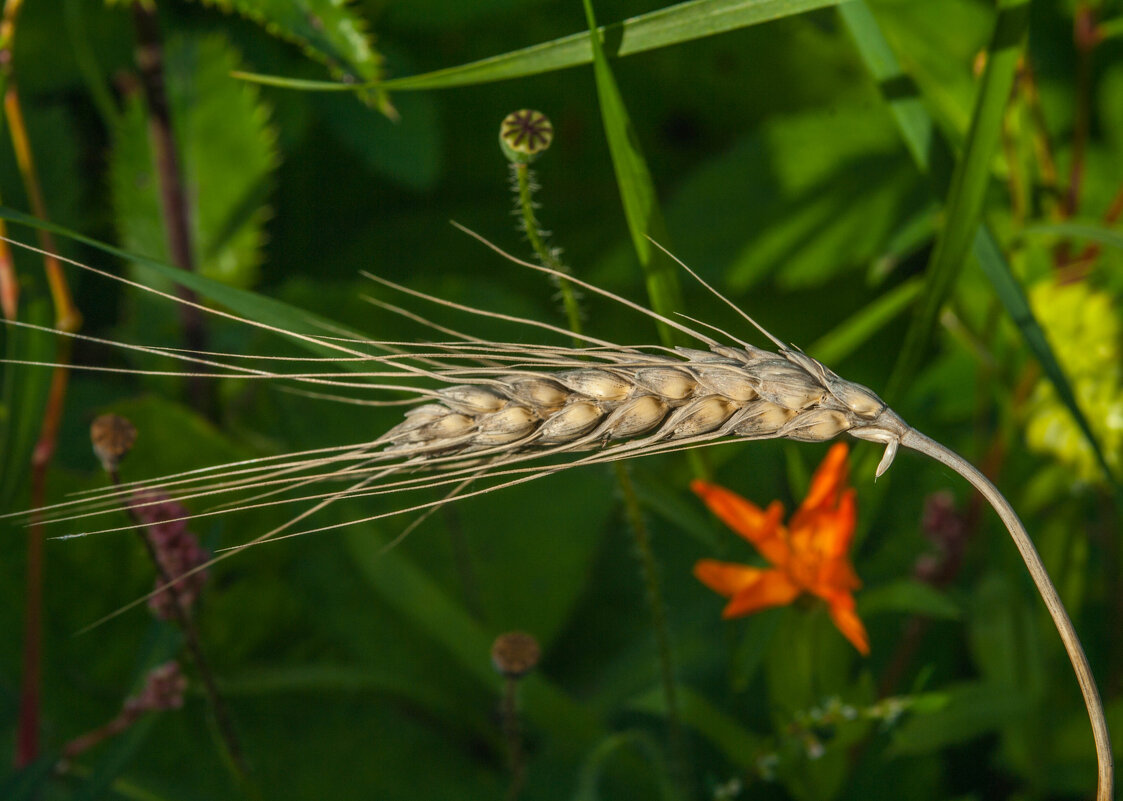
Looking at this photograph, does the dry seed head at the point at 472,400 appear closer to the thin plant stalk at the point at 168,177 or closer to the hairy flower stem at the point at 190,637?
the hairy flower stem at the point at 190,637

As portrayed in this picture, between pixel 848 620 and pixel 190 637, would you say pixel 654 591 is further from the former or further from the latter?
pixel 190 637

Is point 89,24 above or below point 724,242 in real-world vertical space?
above

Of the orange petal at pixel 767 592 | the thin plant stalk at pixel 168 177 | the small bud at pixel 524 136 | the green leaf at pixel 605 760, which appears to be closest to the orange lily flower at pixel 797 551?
the orange petal at pixel 767 592

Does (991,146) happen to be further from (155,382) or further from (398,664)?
(155,382)

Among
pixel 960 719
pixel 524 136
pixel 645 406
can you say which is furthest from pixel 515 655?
pixel 960 719

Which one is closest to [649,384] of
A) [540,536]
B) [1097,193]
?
[540,536]

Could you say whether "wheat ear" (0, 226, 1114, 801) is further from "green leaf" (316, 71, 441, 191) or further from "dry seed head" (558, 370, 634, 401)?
"green leaf" (316, 71, 441, 191)

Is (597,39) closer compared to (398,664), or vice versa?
(597,39)
